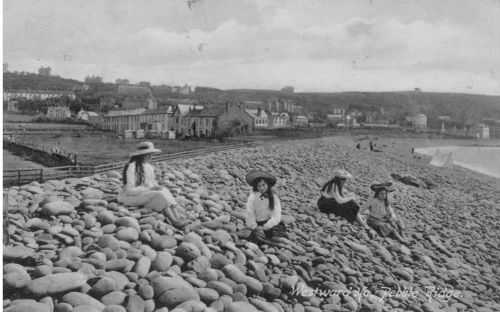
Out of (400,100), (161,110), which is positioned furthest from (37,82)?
(400,100)

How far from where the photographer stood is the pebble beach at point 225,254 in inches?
109

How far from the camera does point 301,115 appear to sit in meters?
7.31

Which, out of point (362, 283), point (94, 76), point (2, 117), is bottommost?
point (362, 283)

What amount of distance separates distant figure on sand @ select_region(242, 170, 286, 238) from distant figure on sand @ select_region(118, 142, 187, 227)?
1.94 ft

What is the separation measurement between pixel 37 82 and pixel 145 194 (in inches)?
58.6

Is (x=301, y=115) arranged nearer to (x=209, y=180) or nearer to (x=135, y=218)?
(x=209, y=180)

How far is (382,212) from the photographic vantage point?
466 cm

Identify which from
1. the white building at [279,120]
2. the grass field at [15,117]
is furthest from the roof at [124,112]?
the white building at [279,120]

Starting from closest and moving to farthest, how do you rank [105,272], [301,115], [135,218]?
[105,272] → [135,218] → [301,115]

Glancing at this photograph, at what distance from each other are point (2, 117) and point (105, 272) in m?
1.63

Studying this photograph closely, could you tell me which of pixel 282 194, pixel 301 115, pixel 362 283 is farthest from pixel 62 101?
pixel 301 115

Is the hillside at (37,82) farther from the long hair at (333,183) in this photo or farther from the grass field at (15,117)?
the long hair at (333,183)

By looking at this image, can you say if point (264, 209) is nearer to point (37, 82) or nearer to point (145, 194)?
point (145, 194)

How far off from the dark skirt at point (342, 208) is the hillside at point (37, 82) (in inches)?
105
